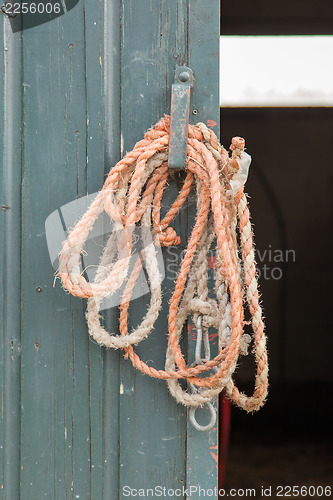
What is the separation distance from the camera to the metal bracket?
1072 mm

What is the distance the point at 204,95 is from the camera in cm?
117

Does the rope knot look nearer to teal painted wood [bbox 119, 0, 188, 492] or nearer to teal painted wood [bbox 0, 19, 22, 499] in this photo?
teal painted wood [bbox 119, 0, 188, 492]

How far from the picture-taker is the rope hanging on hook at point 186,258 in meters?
1.03

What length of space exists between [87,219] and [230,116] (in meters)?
5.13

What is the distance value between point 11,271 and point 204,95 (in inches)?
23.9

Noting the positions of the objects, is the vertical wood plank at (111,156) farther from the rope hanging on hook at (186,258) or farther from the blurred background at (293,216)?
the blurred background at (293,216)
